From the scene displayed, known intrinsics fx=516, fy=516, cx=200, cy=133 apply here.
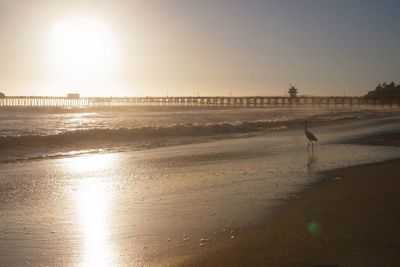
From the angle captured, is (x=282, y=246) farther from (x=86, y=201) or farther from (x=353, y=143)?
(x=353, y=143)

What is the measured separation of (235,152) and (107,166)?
4702mm

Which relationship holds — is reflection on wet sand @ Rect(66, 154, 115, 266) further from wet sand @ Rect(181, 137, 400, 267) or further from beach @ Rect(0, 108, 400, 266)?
wet sand @ Rect(181, 137, 400, 267)

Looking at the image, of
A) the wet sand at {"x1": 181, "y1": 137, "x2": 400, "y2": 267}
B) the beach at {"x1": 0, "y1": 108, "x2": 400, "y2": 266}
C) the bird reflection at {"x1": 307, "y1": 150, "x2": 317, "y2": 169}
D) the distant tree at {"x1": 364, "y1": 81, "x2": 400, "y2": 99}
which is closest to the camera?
the wet sand at {"x1": 181, "y1": 137, "x2": 400, "y2": 267}

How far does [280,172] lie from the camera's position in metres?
11.3

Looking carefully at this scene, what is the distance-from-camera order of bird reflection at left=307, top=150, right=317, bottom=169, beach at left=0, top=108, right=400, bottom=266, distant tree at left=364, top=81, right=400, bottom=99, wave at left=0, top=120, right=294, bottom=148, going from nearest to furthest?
beach at left=0, top=108, right=400, bottom=266 → bird reflection at left=307, top=150, right=317, bottom=169 → wave at left=0, top=120, right=294, bottom=148 → distant tree at left=364, top=81, right=400, bottom=99

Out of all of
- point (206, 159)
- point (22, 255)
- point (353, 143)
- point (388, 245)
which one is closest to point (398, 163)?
point (206, 159)

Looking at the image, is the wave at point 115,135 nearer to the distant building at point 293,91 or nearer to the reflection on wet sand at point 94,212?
the reflection on wet sand at point 94,212

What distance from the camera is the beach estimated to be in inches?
210

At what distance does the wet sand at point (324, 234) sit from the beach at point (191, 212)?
1 centimetres

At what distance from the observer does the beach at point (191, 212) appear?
5.34m

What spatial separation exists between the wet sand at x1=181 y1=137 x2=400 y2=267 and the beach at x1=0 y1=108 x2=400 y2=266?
0.6 inches

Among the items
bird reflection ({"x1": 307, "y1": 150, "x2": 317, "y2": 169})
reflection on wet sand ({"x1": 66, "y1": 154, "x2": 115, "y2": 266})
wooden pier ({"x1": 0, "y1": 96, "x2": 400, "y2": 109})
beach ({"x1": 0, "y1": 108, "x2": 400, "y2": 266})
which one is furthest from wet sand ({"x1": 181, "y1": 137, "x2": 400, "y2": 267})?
wooden pier ({"x1": 0, "y1": 96, "x2": 400, "y2": 109})

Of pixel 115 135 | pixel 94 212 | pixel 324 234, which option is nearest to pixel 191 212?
pixel 94 212

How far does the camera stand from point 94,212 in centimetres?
740
